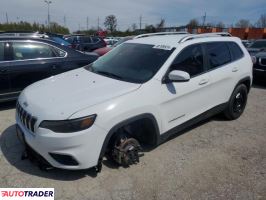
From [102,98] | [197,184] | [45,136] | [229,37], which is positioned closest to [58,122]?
[45,136]

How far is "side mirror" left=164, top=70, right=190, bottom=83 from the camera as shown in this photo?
382 cm

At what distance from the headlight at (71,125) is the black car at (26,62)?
3.20 m

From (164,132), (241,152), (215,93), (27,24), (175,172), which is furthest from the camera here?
(27,24)

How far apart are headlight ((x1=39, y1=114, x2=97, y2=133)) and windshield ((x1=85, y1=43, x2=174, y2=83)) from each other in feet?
3.21

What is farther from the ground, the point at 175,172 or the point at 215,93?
the point at 215,93

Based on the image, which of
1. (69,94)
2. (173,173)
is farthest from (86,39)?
(173,173)

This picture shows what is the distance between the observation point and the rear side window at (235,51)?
5.37 meters

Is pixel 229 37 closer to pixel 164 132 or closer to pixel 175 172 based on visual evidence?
pixel 164 132

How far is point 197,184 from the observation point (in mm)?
3467

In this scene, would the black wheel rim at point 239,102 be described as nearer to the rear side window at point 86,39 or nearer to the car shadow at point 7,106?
the car shadow at point 7,106

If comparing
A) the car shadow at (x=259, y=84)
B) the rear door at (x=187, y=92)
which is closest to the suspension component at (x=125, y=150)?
the rear door at (x=187, y=92)

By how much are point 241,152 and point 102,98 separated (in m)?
2.43

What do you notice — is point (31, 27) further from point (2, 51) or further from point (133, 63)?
point (133, 63)

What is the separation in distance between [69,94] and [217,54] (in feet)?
9.26
